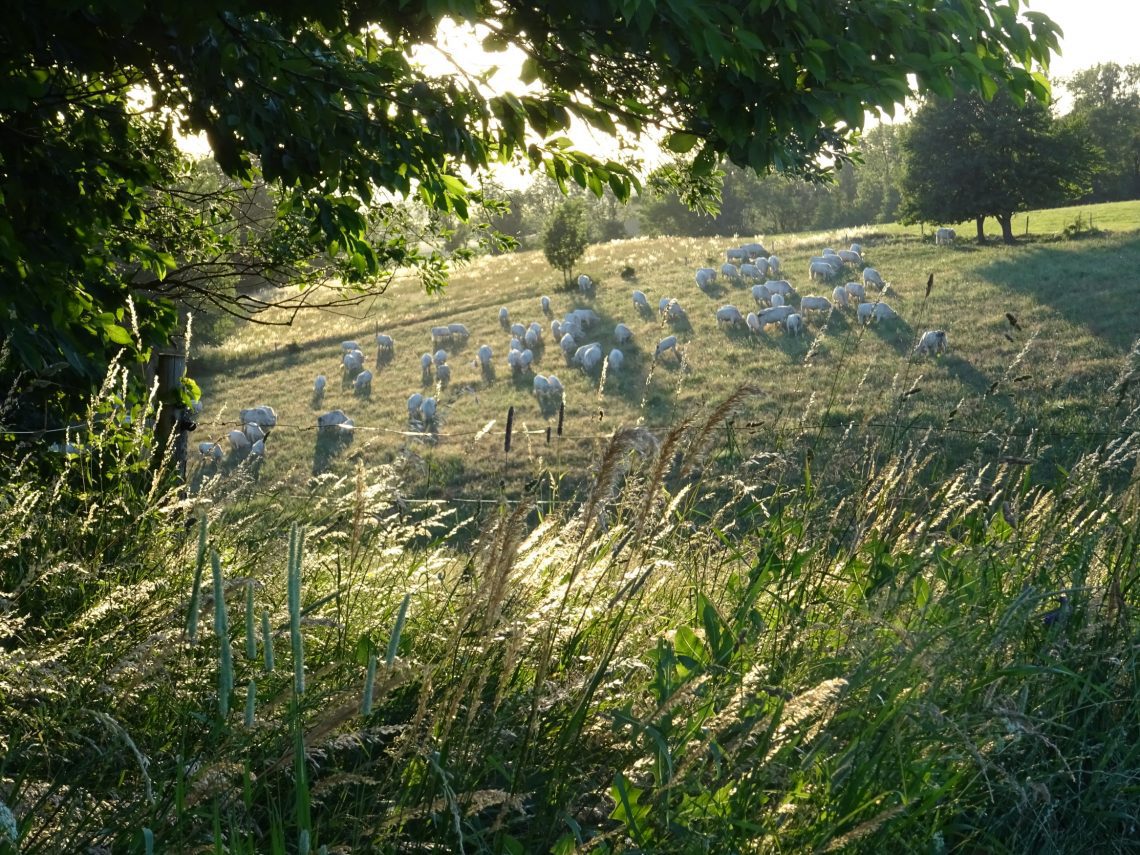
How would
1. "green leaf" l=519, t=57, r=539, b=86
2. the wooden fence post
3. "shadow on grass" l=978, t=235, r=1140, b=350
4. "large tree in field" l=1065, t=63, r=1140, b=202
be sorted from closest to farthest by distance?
"green leaf" l=519, t=57, r=539, b=86
the wooden fence post
"shadow on grass" l=978, t=235, r=1140, b=350
"large tree in field" l=1065, t=63, r=1140, b=202

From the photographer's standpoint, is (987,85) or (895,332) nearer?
(987,85)

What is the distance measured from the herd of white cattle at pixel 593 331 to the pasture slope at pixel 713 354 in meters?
0.28

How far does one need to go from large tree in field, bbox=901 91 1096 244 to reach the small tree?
1305 cm

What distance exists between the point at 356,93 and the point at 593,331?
926 inches

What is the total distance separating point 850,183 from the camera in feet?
283

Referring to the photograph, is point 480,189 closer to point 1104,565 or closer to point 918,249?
point 1104,565

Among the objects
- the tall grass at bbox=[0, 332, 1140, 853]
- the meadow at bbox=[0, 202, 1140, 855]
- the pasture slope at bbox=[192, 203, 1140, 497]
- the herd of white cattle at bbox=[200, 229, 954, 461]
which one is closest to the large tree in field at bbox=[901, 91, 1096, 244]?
the pasture slope at bbox=[192, 203, 1140, 497]

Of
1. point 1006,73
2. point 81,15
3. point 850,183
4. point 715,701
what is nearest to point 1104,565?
point 715,701

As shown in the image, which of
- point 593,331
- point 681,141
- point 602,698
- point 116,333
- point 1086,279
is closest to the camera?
point 602,698

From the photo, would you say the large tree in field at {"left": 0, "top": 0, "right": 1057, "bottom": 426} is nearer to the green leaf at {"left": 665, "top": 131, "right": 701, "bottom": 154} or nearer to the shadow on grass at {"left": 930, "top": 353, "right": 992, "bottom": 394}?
the green leaf at {"left": 665, "top": 131, "right": 701, "bottom": 154}

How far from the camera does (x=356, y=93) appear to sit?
14.9ft

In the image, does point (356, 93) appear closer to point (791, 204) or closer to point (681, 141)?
point (681, 141)

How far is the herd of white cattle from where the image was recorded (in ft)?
73.8

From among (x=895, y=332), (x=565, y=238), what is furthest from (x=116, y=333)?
(x=565, y=238)
